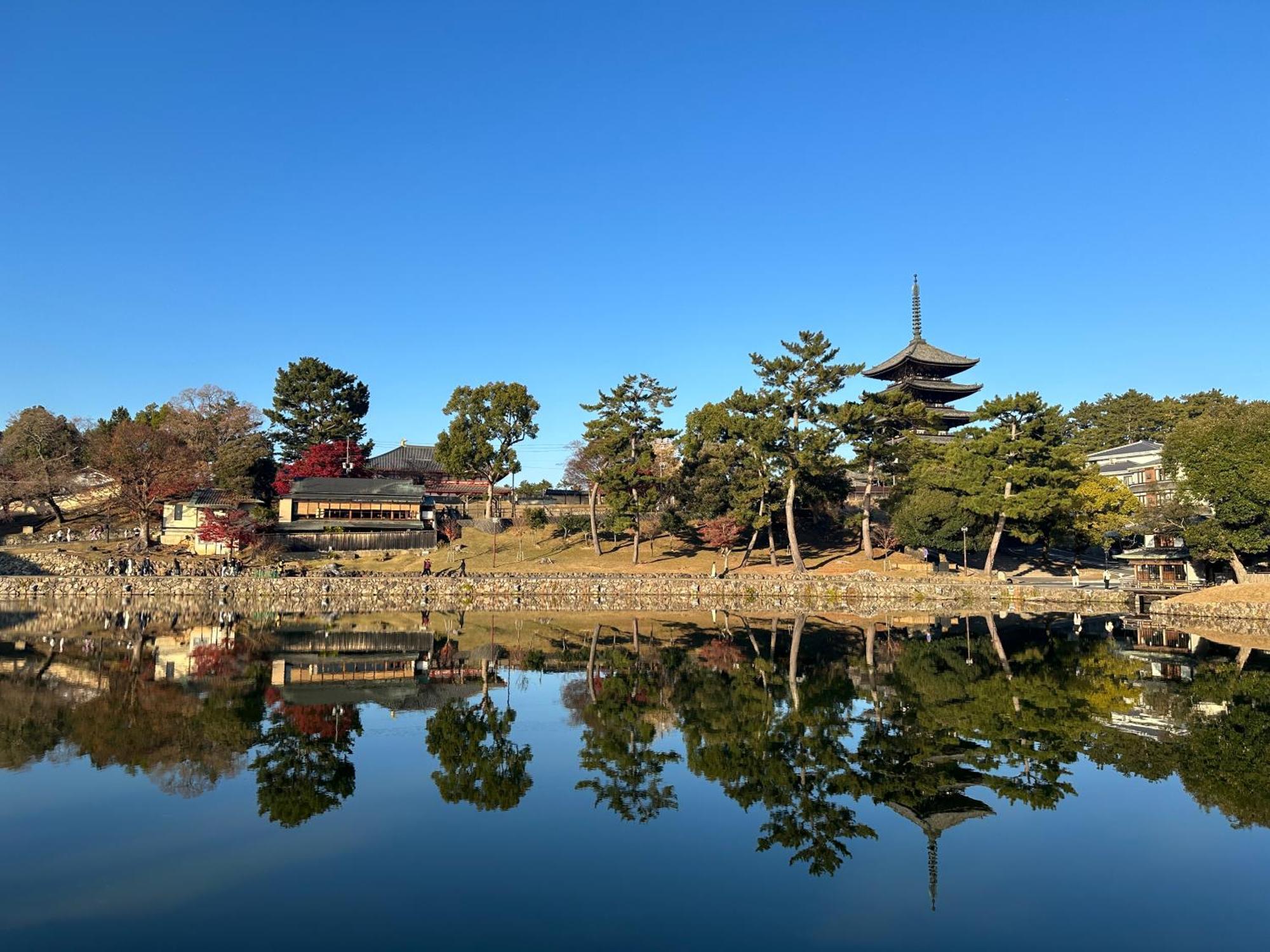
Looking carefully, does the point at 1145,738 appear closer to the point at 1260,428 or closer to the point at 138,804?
the point at 138,804

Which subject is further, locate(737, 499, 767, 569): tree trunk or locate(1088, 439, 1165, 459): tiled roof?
locate(1088, 439, 1165, 459): tiled roof

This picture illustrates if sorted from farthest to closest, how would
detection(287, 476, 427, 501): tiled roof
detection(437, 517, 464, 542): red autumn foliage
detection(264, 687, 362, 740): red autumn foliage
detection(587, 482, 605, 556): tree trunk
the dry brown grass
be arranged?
detection(287, 476, 427, 501): tiled roof → detection(437, 517, 464, 542): red autumn foliage → detection(587, 482, 605, 556): tree trunk → the dry brown grass → detection(264, 687, 362, 740): red autumn foliage

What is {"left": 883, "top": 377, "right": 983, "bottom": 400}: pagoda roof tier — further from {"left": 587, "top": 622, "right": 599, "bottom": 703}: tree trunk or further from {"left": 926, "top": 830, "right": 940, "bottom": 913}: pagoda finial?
{"left": 926, "top": 830, "right": 940, "bottom": 913}: pagoda finial

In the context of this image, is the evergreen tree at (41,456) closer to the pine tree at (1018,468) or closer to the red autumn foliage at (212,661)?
the red autumn foliage at (212,661)

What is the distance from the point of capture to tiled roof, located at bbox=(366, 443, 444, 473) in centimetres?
8225

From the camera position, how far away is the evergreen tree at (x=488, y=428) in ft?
211

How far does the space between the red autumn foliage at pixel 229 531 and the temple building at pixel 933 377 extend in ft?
168

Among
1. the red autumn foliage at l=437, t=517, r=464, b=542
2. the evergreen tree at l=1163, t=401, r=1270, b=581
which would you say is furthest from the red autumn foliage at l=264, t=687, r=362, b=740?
the evergreen tree at l=1163, t=401, r=1270, b=581

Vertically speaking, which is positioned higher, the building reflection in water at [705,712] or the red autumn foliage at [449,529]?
the red autumn foliage at [449,529]

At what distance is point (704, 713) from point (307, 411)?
66.2 meters

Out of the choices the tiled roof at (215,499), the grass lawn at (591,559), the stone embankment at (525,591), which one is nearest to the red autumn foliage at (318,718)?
the stone embankment at (525,591)

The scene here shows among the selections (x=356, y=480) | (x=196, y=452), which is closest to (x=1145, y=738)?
(x=356, y=480)

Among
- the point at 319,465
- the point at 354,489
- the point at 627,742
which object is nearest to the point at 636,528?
the point at 354,489

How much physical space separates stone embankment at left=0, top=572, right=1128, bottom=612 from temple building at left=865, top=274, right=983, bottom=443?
2400 cm
